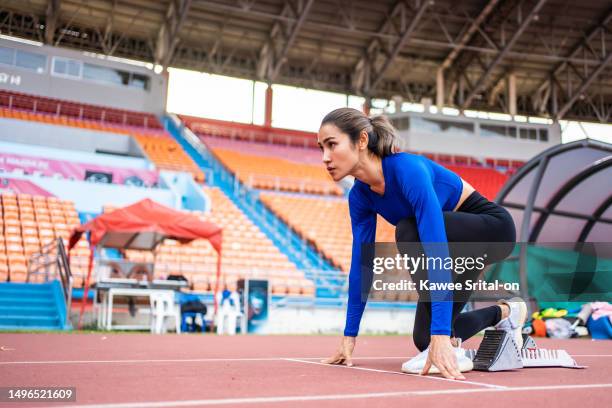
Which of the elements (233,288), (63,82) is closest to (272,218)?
(233,288)

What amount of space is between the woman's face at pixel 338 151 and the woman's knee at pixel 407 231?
343mm

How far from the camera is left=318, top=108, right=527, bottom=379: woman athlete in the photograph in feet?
8.36

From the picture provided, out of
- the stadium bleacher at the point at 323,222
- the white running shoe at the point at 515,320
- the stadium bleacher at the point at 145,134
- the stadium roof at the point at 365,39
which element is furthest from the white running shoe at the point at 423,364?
the stadium roof at the point at 365,39

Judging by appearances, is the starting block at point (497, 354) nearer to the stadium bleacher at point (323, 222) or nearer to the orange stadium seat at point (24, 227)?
the orange stadium seat at point (24, 227)

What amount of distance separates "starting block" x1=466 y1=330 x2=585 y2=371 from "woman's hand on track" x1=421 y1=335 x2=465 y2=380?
0.50 meters

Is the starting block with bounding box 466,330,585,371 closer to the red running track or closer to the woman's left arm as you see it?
the red running track

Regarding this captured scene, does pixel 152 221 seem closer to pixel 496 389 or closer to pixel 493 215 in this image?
pixel 493 215

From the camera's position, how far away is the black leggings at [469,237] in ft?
9.05

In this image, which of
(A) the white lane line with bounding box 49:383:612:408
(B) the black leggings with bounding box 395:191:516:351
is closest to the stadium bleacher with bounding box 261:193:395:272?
(B) the black leggings with bounding box 395:191:516:351

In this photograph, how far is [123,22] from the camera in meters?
25.9

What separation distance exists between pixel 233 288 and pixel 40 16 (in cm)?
1940

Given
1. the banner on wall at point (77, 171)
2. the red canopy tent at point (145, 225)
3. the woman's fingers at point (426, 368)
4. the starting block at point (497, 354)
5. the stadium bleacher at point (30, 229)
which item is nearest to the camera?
the woman's fingers at point (426, 368)

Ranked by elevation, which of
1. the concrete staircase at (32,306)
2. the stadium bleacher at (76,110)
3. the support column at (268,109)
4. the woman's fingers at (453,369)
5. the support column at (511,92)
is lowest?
the concrete staircase at (32,306)

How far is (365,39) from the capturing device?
26.9 m
